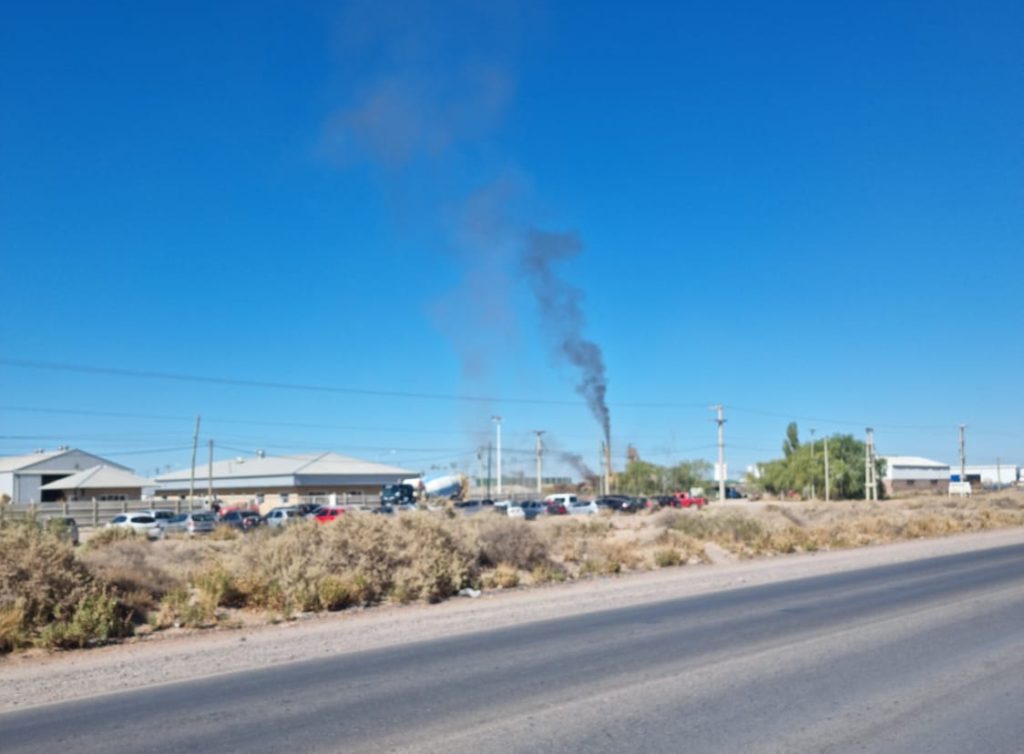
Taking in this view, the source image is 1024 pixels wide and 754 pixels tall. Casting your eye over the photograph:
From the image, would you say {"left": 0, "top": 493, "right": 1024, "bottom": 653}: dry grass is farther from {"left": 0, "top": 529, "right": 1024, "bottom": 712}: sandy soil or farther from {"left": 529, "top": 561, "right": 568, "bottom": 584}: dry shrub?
{"left": 0, "top": 529, "right": 1024, "bottom": 712}: sandy soil

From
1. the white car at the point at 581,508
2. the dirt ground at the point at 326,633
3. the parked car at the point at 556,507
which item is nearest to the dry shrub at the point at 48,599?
the dirt ground at the point at 326,633

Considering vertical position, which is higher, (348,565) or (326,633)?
(348,565)

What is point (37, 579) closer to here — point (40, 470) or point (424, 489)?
point (424, 489)

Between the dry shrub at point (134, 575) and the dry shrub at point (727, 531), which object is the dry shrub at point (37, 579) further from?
the dry shrub at point (727, 531)

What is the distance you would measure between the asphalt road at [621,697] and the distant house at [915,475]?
13213 cm

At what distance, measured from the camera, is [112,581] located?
18.8 m

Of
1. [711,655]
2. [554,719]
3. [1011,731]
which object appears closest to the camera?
[1011,731]

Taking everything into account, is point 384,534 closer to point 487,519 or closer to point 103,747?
point 487,519

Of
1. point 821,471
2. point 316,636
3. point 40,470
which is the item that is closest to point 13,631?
point 316,636

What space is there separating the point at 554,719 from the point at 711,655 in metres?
4.01

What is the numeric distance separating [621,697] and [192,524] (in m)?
45.4

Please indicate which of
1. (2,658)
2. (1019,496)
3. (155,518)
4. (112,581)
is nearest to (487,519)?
(112,581)

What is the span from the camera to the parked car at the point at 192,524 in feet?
168

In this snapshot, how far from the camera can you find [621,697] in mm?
9875
